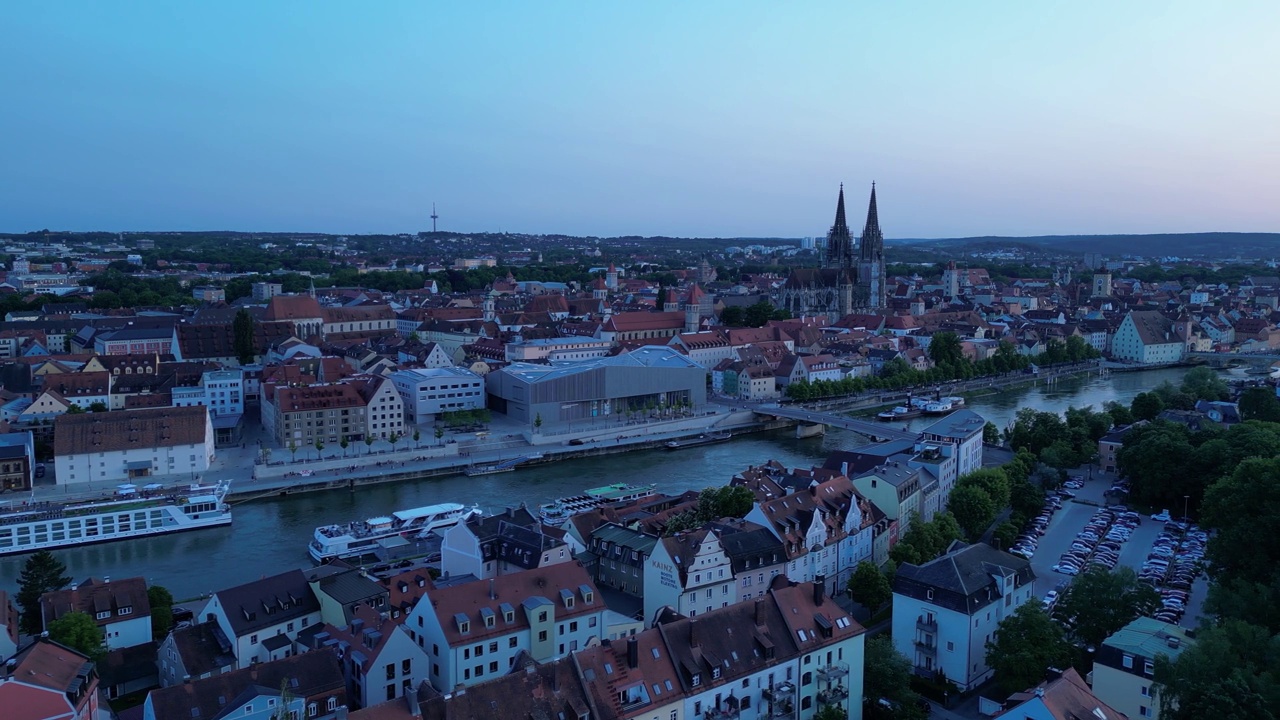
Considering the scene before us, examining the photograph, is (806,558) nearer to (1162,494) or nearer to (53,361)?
(1162,494)

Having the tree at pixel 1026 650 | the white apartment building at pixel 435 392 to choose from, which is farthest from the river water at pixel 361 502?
the tree at pixel 1026 650

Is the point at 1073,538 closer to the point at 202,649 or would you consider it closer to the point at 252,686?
the point at 252,686

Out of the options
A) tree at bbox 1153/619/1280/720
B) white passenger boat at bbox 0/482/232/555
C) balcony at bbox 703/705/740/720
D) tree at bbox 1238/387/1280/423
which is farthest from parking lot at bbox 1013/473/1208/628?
white passenger boat at bbox 0/482/232/555

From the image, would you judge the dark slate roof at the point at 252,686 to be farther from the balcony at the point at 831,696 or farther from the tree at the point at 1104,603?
the tree at the point at 1104,603

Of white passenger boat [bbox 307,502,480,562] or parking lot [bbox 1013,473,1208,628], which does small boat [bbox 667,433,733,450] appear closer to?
white passenger boat [bbox 307,502,480,562]

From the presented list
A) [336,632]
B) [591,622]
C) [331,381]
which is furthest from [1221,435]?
[331,381]

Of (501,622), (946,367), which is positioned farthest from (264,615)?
(946,367)

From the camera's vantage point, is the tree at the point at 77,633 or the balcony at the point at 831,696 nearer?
the balcony at the point at 831,696
